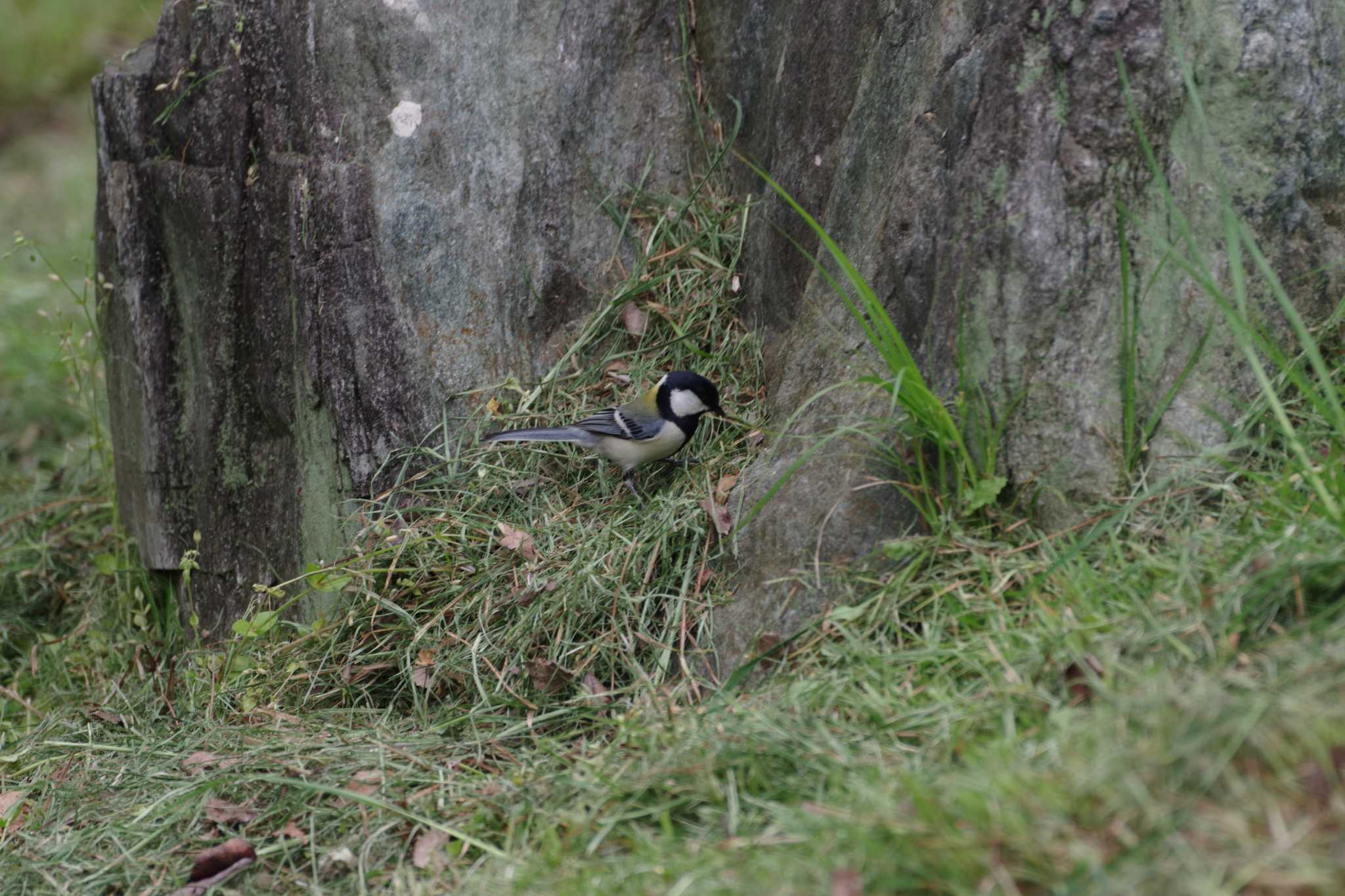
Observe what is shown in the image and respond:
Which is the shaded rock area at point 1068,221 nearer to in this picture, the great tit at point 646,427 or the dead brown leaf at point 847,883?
the great tit at point 646,427

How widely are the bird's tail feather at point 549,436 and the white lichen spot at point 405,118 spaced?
103 centimetres

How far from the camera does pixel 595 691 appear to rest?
2816 millimetres

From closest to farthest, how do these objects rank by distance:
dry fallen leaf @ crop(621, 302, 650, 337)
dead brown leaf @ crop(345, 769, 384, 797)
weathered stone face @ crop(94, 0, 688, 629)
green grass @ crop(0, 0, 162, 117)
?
1. dead brown leaf @ crop(345, 769, 384, 797)
2. weathered stone face @ crop(94, 0, 688, 629)
3. dry fallen leaf @ crop(621, 302, 650, 337)
4. green grass @ crop(0, 0, 162, 117)

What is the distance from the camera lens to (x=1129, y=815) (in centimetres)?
163

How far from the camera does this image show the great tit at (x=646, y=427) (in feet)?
11.0

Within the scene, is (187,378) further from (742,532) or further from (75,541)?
(742,532)

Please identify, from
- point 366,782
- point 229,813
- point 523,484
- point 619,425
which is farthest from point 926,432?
point 229,813

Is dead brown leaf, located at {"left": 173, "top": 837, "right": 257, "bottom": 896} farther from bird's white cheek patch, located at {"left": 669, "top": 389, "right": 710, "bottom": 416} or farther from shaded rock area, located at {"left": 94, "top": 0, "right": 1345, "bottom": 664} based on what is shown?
bird's white cheek patch, located at {"left": 669, "top": 389, "right": 710, "bottom": 416}

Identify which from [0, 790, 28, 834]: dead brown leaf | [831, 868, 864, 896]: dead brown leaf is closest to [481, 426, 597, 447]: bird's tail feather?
[0, 790, 28, 834]: dead brown leaf

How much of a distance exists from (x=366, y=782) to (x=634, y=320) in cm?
179

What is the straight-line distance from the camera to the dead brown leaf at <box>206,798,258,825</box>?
2549 mm

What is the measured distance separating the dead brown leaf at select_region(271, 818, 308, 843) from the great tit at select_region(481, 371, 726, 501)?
4.38 feet

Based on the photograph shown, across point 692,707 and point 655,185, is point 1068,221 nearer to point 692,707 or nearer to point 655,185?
point 692,707

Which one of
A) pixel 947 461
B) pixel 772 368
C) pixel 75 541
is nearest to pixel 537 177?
pixel 772 368
